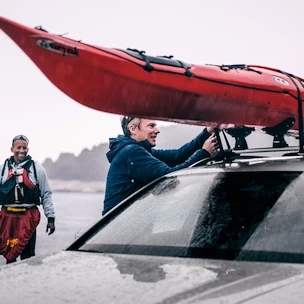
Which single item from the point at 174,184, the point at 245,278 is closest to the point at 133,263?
the point at 245,278

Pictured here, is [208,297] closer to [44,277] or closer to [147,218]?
[44,277]

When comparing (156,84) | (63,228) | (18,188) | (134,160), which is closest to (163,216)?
(156,84)

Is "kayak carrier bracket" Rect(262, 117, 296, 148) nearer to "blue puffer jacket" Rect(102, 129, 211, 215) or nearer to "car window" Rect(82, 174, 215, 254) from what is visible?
"blue puffer jacket" Rect(102, 129, 211, 215)

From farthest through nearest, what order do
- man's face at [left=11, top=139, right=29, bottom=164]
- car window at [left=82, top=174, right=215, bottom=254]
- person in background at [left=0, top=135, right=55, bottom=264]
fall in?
man's face at [left=11, top=139, right=29, bottom=164] → person in background at [left=0, top=135, right=55, bottom=264] → car window at [left=82, top=174, right=215, bottom=254]

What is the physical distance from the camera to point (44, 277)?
2.42 meters

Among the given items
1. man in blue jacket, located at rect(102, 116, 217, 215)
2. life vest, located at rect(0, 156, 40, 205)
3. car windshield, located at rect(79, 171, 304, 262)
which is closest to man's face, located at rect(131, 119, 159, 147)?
man in blue jacket, located at rect(102, 116, 217, 215)

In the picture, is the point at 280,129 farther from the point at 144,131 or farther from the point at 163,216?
the point at 163,216

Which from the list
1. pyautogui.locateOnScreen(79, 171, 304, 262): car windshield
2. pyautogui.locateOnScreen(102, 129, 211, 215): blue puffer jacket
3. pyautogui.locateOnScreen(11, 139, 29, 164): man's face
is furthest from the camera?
pyautogui.locateOnScreen(11, 139, 29, 164): man's face

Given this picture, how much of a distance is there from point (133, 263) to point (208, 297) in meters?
0.63

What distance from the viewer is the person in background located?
7363 millimetres

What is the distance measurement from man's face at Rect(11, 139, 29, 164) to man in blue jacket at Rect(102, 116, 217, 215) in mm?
2761

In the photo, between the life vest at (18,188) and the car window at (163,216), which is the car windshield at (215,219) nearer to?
the car window at (163,216)

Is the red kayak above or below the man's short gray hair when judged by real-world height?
above

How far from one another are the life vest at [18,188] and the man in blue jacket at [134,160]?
8.80 ft
